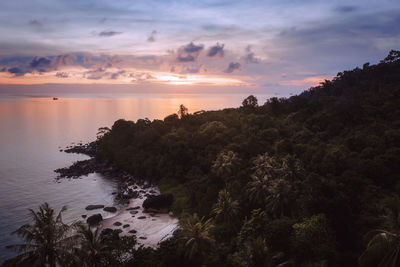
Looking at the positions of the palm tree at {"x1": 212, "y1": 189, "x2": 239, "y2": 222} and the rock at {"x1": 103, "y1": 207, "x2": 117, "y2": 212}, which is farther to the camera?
the rock at {"x1": 103, "y1": 207, "x2": 117, "y2": 212}

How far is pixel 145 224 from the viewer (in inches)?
1976

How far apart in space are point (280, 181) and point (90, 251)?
26.3 m

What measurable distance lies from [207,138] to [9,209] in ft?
153

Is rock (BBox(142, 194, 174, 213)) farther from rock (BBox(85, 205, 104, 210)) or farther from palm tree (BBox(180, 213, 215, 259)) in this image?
palm tree (BBox(180, 213, 215, 259))

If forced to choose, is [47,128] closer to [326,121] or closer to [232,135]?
[232,135]

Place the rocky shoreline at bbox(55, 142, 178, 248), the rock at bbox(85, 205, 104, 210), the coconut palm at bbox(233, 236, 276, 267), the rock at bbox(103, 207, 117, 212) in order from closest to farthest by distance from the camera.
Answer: the coconut palm at bbox(233, 236, 276, 267) → the rocky shoreline at bbox(55, 142, 178, 248) → the rock at bbox(103, 207, 117, 212) → the rock at bbox(85, 205, 104, 210)

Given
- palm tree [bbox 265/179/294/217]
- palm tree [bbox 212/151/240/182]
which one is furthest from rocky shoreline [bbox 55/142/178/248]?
palm tree [bbox 265/179/294/217]

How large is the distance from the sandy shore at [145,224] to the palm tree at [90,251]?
17.2 meters

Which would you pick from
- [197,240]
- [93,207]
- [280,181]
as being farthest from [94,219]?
[280,181]

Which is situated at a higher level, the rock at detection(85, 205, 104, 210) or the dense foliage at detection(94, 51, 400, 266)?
the dense foliage at detection(94, 51, 400, 266)

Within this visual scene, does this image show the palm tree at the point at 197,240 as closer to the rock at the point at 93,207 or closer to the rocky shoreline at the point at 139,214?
the rocky shoreline at the point at 139,214

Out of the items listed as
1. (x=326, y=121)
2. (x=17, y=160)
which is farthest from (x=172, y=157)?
(x=17, y=160)

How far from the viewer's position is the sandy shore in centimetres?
4497

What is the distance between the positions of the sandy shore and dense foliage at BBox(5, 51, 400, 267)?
14.3ft
